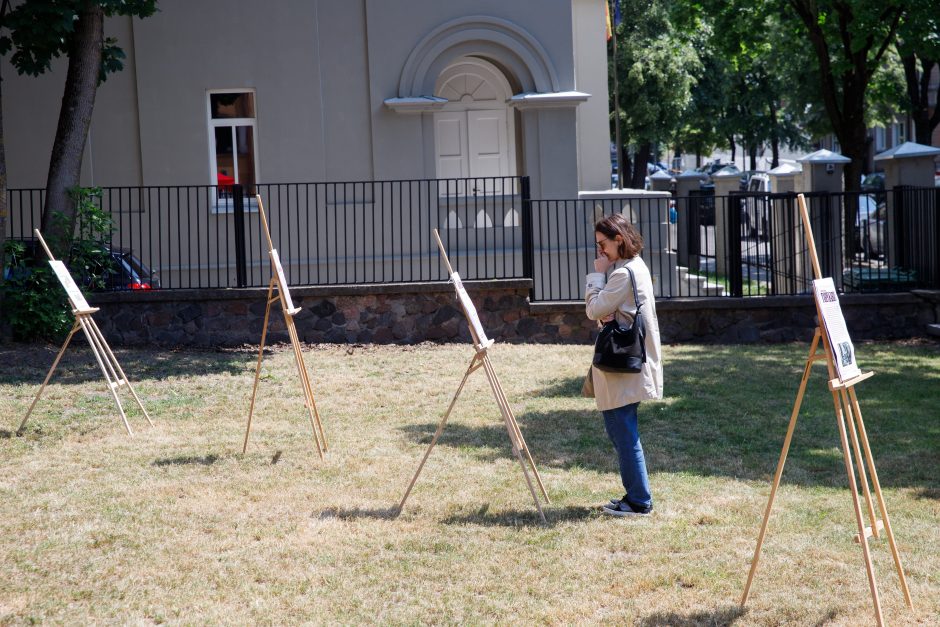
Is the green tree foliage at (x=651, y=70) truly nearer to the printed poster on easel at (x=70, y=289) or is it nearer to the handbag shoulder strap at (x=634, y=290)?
the printed poster on easel at (x=70, y=289)

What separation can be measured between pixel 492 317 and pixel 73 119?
6111 mm

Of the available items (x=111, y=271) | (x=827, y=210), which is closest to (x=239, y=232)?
(x=111, y=271)

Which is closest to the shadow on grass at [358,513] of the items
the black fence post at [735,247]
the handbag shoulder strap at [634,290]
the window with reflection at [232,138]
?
the handbag shoulder strap at [634,290]

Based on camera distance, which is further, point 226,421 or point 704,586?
point 226,421

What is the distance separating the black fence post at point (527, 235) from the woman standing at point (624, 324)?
8.05 metres

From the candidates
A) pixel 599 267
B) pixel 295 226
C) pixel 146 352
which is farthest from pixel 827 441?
pixel 295 226

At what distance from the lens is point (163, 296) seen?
47.3 ft

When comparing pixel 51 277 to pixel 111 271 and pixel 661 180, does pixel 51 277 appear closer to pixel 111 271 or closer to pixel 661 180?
pixel 111 271

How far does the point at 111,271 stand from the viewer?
558 inches

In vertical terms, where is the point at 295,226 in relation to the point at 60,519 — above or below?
above

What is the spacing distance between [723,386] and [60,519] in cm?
702

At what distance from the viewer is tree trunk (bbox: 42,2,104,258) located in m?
13.8

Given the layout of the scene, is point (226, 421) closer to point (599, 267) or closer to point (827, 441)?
point (599, 267)

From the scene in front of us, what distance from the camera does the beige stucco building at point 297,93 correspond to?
55.5ft
